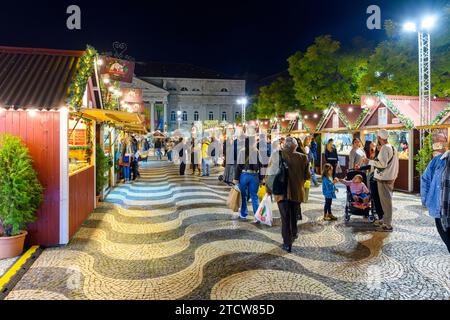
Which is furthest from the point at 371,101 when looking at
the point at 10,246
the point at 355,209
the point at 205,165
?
the point at 10,246

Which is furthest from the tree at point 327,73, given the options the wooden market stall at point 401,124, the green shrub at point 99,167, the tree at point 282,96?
the green shrub at point 99,167

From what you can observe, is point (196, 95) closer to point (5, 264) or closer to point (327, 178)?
point (327, 178)

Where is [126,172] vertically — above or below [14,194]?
below

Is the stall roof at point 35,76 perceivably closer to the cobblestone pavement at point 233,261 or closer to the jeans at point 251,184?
the cobblestone pavement at point 233,261

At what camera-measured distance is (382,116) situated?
1453 cm

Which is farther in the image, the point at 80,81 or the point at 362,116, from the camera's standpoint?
the point at 362,116

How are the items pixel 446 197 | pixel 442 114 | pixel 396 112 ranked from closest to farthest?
pixel 446 197 → pixel 442 114 → pixel 396 112

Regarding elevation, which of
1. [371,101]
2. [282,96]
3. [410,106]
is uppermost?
[282,96]

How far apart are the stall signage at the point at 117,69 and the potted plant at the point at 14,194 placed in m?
6.49

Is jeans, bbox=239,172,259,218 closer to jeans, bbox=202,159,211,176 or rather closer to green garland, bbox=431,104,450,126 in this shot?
green garland, bbox=431,104,450,126

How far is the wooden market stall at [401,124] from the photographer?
12594mm

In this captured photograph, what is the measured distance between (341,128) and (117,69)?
11.1 m
